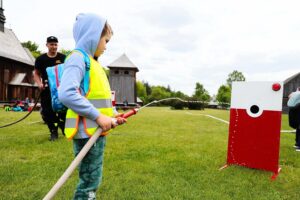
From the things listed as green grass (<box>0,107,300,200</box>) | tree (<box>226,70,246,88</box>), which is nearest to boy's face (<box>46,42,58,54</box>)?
green grass (<box>0,107,300,200</box>)

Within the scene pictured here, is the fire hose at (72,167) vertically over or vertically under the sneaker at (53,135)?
over

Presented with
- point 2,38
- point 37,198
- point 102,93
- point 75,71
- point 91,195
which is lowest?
point 37,198

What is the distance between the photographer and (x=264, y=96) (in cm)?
446

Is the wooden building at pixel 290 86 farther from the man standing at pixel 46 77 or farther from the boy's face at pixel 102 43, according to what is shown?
the boy's face at pixel 102 43

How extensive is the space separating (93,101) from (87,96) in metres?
0.06

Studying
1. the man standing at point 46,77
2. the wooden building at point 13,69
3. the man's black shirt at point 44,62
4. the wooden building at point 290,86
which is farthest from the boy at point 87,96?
the wooden building at point 290,86

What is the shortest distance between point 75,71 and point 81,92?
20 cm

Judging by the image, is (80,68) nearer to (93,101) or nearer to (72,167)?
(93,101)

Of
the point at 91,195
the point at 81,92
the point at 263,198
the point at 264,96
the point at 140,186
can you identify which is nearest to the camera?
the point at 81,92

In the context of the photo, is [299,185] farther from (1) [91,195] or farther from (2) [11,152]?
(2) [11,152]

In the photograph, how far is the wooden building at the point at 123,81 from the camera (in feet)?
116

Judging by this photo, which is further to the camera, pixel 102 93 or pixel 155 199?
pixel 155 199

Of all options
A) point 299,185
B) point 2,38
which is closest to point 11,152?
point 299,185

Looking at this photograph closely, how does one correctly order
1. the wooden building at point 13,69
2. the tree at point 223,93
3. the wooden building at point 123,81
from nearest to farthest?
the wooden building at point 13,69 < the wooden building at point 123,81 < the tree at point 223,93
